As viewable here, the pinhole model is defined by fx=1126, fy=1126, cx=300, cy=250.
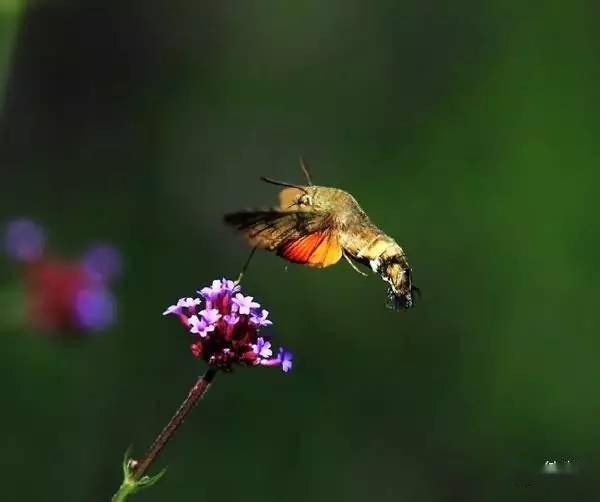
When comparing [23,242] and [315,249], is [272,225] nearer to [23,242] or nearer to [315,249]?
[315,249]

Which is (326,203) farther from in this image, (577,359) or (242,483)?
(577,359)

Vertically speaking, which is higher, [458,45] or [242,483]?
[458,45]

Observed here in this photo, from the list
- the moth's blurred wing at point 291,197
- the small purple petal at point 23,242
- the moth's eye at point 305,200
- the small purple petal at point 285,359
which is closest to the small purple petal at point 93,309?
the small purple petal at point 23,242

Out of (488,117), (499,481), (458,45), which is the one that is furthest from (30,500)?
(458,45)

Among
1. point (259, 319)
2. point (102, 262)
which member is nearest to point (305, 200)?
point (259, 319)

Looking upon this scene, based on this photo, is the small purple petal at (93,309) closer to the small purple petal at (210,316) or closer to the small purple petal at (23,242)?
the small purple petal at (23,242)
